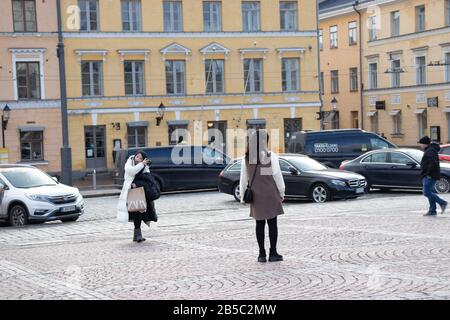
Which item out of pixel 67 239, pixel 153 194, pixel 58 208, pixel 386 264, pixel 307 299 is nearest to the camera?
pixel 307 299

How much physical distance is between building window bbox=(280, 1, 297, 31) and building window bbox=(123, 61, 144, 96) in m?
9.05

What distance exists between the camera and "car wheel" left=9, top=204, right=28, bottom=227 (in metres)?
22.8

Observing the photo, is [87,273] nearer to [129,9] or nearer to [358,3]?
[129,9]

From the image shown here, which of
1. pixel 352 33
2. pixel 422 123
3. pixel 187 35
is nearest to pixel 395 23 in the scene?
pixel 352 33

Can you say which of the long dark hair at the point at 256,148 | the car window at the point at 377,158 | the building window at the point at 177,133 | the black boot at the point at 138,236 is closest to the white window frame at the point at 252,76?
the building window at the point at 177,133

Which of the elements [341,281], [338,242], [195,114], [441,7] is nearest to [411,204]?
[338,242]

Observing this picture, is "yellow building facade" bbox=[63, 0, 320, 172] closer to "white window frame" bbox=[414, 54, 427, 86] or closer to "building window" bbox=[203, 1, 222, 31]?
"building window" bbox=[203, 1, 222, 31]

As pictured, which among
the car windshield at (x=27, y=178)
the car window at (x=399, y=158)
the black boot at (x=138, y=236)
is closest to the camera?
the black boot at (x=138, y=236)

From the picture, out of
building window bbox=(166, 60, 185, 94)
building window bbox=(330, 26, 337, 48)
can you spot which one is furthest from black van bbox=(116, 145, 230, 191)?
building window bbox=(330, 26, 337, 48)

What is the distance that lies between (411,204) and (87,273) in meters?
12.8

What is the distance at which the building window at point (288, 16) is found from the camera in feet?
173

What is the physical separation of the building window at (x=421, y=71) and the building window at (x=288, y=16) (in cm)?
1006

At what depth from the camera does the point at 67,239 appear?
1867 cm

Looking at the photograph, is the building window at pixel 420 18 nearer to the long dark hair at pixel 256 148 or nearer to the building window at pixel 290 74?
the building window at pixel 290 74
